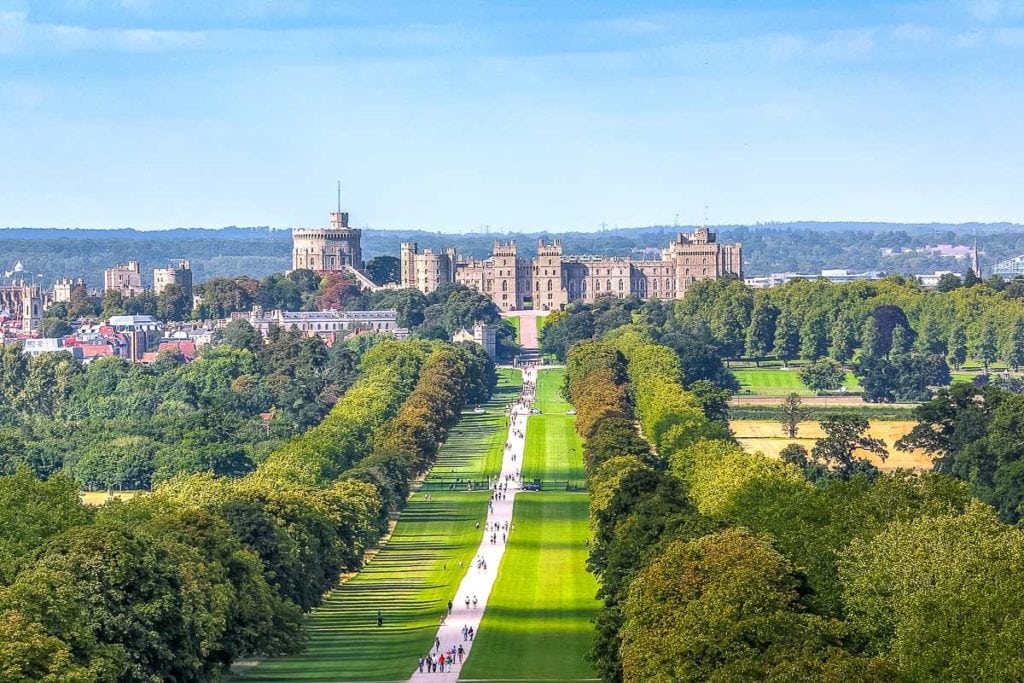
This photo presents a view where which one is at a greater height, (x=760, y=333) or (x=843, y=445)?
(x=843, y=445)

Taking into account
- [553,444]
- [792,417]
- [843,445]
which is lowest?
[553,444]

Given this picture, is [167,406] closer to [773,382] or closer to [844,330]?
[773,382]

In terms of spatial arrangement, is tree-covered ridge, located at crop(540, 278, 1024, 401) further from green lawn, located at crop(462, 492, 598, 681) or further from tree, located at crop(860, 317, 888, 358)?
green lawn, located at crop(462, 492, 598, 681)

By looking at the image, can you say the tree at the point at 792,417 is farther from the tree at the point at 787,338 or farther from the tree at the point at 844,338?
the tree at the point at 787,338

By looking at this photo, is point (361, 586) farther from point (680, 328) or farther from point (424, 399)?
point (680, 328)

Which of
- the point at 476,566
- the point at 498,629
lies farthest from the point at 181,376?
the point at 498,629

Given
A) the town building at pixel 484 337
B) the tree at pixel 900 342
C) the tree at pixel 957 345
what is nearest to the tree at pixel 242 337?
the town building at pixel 484 337

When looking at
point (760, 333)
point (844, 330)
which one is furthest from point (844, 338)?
point (760, 333)
